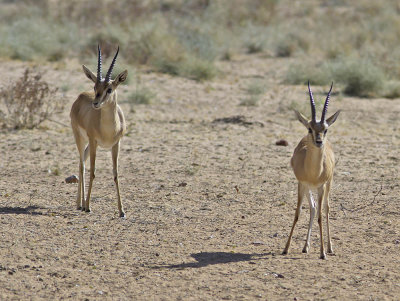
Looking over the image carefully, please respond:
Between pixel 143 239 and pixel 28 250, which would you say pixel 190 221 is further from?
pixel 28 250

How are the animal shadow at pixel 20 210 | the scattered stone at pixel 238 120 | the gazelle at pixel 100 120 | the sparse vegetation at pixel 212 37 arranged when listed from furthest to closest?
1. the sparse vegetation at pixel 212 37
2. the scattered stone at pixel 238 120
3. the animal shadow at pixel 20 210
4. the gazelle at pixel 100 120

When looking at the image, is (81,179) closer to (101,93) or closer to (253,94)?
(101,93)

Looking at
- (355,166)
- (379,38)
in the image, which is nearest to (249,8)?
(379,38)

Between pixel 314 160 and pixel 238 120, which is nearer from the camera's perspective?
pixel 314 160

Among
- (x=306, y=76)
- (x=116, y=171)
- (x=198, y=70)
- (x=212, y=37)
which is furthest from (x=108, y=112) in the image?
(x=212, y=37)

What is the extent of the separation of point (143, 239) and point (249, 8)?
24.2 metres

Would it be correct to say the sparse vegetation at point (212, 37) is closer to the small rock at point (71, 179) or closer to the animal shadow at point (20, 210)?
the small rock at point (71, 179)

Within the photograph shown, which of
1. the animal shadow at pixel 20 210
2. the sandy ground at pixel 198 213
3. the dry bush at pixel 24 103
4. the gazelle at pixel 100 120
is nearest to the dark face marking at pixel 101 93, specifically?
the gazelle at pixel 100 120

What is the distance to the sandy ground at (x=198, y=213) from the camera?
577cm

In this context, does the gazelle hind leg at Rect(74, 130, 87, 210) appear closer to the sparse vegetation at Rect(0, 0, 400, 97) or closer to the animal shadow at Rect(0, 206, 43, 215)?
the animal shadow at Rect(0, 206, 43, 215)

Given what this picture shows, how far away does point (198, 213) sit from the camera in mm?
7836

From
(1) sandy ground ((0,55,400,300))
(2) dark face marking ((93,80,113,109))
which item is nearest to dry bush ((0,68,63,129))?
(1) sandy ground ((0,55,400,300))

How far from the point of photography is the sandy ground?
577 cm

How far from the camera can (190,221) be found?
24.7 ft
